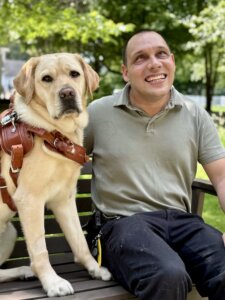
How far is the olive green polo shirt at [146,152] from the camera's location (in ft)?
9.02

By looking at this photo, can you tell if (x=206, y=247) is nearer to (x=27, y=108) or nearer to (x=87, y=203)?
(x=87, y=203)

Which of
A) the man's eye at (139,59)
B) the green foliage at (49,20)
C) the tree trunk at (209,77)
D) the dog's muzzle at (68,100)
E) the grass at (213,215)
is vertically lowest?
the tree trunk at (209,77)

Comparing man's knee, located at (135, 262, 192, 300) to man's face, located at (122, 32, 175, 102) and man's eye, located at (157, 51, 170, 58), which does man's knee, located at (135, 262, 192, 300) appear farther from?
man's eye, located at (157, 51, 170, 58)

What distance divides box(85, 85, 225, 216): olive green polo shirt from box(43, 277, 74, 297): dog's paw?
0.58 m

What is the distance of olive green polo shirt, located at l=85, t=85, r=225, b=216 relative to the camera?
9.02ft

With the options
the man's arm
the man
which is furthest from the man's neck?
the man's arm

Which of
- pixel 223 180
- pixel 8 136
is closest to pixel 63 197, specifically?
pixel 8 136

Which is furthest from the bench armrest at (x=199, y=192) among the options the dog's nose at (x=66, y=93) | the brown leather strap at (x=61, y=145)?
the dog's nose at (x=66, y=93)

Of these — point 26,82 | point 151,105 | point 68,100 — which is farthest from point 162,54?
point 26,82

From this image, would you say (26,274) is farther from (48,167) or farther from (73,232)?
(48,167)

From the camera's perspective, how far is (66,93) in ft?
7.93

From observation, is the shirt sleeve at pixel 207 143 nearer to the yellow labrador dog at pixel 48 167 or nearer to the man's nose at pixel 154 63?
the man's nose at pixel 154 63

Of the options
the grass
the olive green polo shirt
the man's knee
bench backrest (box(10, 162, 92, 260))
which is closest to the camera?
the man's knee

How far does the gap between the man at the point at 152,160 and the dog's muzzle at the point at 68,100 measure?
0.41 meters
